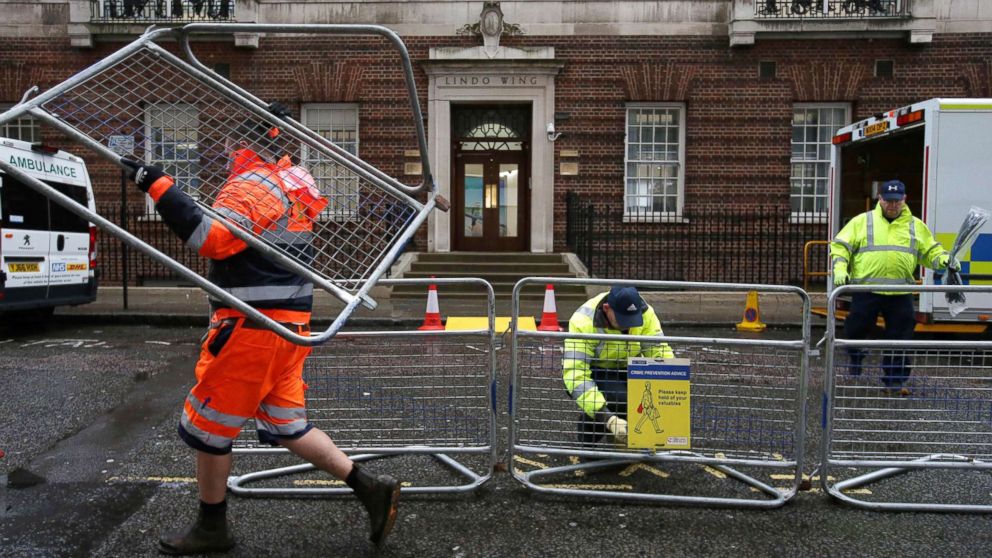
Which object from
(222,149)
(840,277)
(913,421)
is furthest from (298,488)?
(840,277)

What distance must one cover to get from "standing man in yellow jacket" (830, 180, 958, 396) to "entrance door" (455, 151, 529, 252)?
10.0 meters

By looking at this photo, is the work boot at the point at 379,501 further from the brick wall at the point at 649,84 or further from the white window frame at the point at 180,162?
the brick wall at the point at 649,84

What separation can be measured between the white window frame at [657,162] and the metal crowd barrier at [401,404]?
38.6 ft

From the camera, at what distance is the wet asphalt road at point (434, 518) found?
11.4 ft

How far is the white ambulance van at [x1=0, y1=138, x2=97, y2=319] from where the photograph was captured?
29.7ft

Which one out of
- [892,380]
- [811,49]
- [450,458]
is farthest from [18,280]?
[811,49]

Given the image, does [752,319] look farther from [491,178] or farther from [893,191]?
[491,178]

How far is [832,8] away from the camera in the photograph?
15.1 meters

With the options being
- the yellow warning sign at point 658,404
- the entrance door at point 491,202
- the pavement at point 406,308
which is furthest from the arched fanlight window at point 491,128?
the yellow warning sign at point 658,404

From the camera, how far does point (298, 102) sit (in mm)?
15641

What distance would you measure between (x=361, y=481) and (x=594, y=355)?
1499mm

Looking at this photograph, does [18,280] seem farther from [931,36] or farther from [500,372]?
[931,36]

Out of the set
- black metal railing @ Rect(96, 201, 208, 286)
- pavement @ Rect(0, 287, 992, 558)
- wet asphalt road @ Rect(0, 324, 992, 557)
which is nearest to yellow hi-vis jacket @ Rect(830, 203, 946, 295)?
pavement @ Rect(0, 287, 992, 558)

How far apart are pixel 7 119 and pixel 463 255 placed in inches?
495
